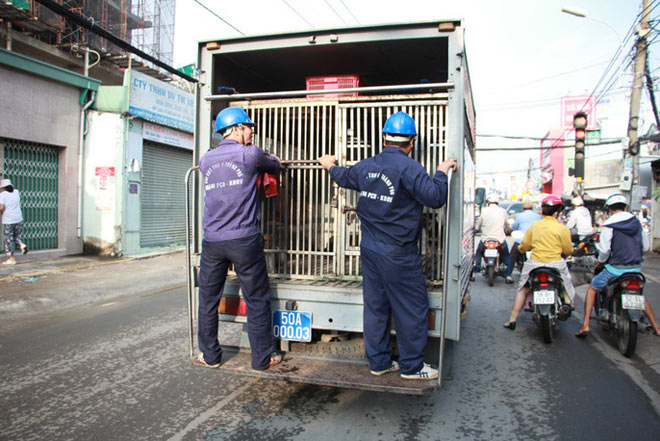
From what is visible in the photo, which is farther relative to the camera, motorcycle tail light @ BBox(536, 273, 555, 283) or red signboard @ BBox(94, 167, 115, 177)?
red signboard @ BBox(94, 167, 115, 177)

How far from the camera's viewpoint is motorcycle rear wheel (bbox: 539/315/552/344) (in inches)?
210

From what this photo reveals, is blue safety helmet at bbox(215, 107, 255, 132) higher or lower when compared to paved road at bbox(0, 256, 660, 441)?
higher

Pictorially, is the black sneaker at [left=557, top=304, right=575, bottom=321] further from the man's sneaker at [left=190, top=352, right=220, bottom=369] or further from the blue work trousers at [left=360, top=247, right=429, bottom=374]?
the man's sneaker at [left=190, top=352, right=220, bottom=369]

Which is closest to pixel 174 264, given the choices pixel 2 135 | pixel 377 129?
pixel 2 135

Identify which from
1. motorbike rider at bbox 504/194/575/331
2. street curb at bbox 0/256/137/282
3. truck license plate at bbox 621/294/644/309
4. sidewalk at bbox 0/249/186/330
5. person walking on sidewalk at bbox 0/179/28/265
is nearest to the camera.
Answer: truck license plate at bbox 621/294/644/309

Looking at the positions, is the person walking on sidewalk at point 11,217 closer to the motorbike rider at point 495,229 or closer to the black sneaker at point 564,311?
the motorbike rider at point 495,229

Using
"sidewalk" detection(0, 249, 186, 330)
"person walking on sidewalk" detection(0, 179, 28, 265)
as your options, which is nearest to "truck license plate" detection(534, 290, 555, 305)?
"sidewalk" detection(0, 249, 186, 330)

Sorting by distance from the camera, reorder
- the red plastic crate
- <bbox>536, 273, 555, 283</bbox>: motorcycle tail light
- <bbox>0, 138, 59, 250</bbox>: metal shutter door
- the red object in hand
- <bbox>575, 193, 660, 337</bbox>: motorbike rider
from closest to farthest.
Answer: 1. the red object in hand
2. the red plastic crate
3. <bbox>575, 193, 660, 337</bbox>: motorbike rider
4. <bbox>536, 273, 555, 283</bbox>: motorcycle tail light
5. <bbox>0, 138, 59, 250</bbox>: metal shutter door

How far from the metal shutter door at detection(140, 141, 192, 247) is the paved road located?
771 cm

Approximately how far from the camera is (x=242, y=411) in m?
3.51

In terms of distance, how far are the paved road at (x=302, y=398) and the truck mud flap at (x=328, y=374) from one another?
358 millimetres

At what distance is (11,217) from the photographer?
9164 mm

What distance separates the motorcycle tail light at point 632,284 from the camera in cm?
488

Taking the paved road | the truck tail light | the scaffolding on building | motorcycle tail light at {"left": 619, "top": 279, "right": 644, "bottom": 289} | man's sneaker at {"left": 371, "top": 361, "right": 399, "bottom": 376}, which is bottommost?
the paved road
